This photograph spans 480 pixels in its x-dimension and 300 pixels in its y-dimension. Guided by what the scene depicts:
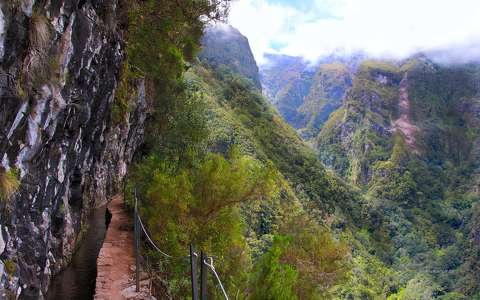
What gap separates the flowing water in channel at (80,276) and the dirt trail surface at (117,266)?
0.43m

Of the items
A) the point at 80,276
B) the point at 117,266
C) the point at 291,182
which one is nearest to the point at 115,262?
the point at 117,266

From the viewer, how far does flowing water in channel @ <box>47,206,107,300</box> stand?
8.24m

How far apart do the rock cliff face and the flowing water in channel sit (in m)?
0.27

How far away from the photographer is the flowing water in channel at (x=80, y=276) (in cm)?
824

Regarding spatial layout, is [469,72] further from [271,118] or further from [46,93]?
→ [46,93]

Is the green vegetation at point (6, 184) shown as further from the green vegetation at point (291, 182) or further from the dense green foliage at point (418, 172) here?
the dense green foliage at point (418, 172)

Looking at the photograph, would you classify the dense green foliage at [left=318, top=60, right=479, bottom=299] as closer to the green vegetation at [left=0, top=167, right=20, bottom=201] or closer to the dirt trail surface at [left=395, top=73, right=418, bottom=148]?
the dirt trail surface at [left=395, top=73, right=418, bottom=148]

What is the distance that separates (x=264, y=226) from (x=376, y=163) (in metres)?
130

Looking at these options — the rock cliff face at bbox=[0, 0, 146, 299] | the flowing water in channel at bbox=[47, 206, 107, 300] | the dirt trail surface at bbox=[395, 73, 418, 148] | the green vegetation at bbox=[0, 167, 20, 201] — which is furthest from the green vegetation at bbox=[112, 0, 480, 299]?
the green vegetation at bbox=[0, 167, 20, 201]

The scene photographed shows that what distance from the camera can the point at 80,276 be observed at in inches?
369

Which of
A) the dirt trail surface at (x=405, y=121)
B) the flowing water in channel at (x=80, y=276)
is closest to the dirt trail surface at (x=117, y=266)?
the flowing water in channel at (x=80, y=276)

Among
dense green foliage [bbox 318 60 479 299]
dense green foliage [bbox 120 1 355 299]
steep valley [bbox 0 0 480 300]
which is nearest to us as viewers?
steep valley [bbox 0 0 480 300]

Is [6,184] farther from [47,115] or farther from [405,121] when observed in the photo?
[405,121]

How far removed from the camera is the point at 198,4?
41.3ft
